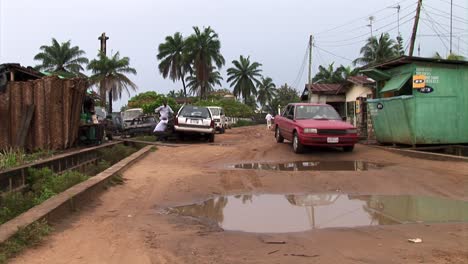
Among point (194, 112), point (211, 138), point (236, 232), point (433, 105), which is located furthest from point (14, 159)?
point (433, 105)

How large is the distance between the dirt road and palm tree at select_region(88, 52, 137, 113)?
3984cm

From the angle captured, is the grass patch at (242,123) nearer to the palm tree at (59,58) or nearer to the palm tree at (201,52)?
the palm tree at (201,52)

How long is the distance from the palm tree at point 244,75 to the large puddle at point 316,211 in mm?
75970

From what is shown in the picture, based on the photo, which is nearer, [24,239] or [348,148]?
[24,239]

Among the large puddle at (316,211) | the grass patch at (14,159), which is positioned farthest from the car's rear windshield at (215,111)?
the large puddle at (316,211)

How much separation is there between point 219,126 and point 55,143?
21.4 meters

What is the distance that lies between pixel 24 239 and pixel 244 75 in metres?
79.6

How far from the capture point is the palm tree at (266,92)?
99.4m

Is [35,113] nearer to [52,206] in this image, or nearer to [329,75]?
[52,206]

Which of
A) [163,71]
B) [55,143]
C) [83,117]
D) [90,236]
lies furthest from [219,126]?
[163,71]

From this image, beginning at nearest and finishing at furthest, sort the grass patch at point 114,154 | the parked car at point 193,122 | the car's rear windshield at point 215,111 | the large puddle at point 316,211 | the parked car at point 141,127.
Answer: the large puddle at point 316,211
the grass patch at point 114,154
the parked car at point 193,122
the parked car at point 141,127
the car's rear windshield at point 215,111

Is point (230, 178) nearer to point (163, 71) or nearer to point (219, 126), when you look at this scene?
point (219, 126)

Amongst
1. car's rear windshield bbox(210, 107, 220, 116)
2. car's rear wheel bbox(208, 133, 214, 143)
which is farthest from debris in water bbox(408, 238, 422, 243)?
car's rear windshield bbox(210, 107, 220, 116)

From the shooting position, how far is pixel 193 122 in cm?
1964
